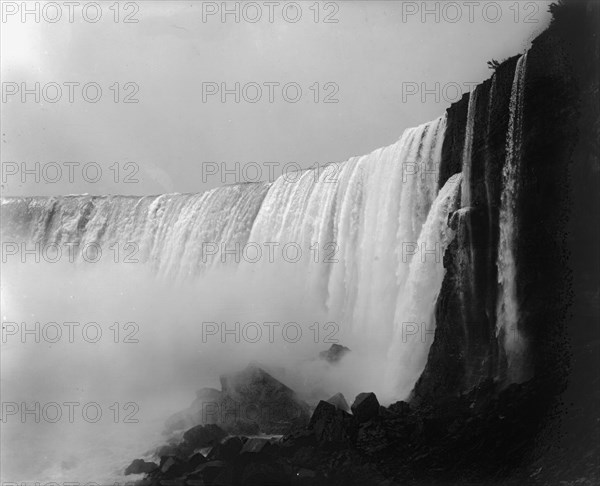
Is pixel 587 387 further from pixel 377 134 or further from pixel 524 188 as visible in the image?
pixel 377 134

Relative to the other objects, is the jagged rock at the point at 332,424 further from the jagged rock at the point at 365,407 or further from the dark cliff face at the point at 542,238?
the dark cliff face at the point at 542,238

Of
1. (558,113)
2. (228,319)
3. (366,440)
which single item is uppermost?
(558,113)

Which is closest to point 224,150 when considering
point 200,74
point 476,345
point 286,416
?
point 200,74

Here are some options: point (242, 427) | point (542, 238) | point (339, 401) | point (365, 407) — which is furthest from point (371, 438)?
point (542, 238)

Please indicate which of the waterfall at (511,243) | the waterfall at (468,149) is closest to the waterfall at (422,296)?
the waterfall at (468,149)

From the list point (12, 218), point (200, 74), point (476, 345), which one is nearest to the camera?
point (476, 345)

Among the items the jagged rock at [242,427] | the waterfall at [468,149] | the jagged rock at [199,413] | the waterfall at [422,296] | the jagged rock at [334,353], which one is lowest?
the jagged rock at [242,427]
